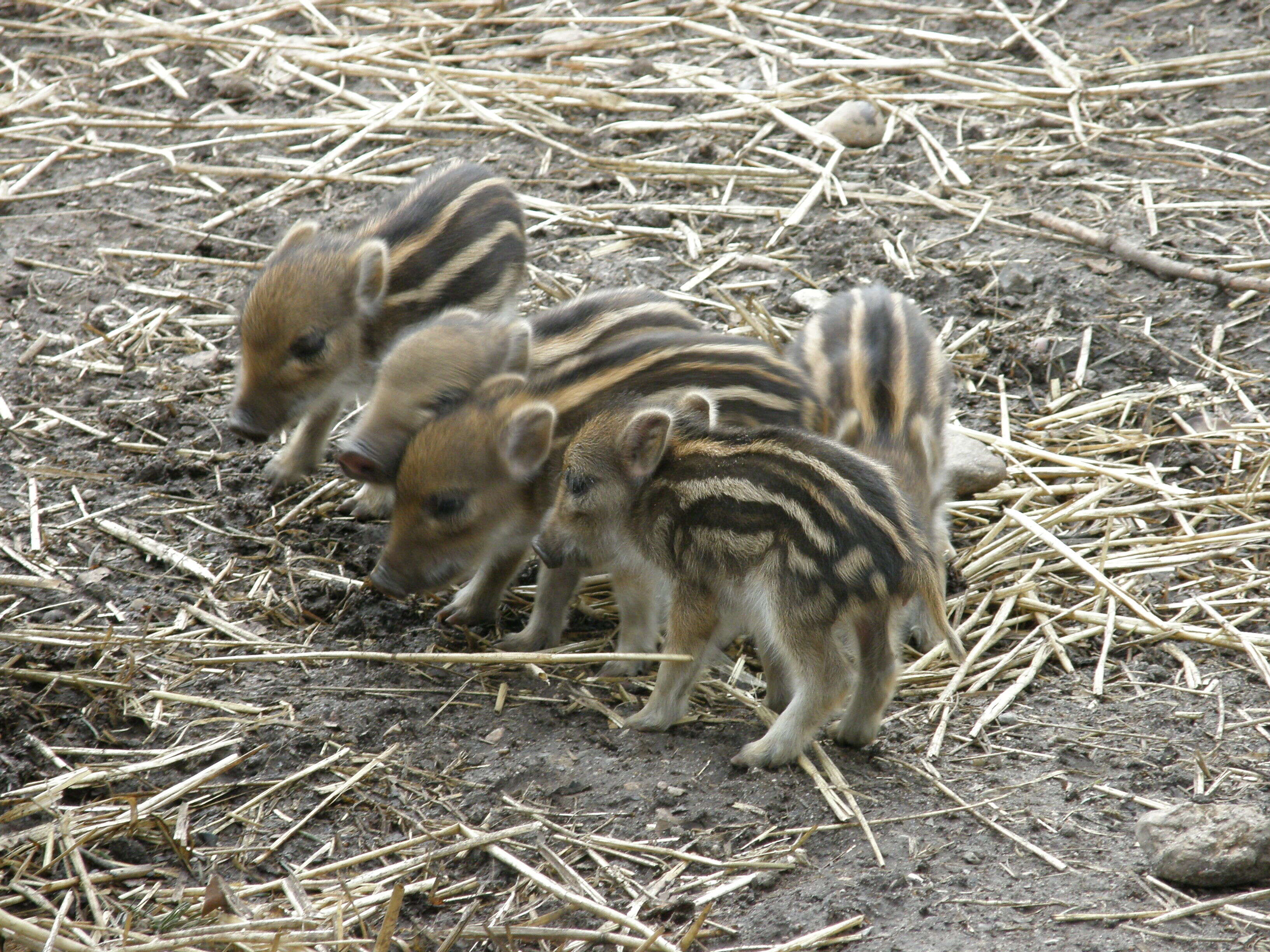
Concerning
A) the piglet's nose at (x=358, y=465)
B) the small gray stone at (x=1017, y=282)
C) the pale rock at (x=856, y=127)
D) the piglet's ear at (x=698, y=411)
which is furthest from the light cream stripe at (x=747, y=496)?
the pale rock at (x=856, y=127)

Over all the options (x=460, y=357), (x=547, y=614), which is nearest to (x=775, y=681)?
(x=547, y=614)

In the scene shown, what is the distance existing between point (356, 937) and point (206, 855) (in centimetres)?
50

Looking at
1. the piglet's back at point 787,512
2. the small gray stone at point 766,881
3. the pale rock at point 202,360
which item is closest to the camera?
the small gray stone at point 766,881

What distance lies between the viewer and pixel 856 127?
6312 mm

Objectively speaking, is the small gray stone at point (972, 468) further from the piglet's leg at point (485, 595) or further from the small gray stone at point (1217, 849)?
the small gray stone at point (1217, 849)

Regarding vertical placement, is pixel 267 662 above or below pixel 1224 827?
below

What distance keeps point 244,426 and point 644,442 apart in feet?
5.33

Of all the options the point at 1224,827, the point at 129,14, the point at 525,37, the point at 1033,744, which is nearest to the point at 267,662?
the point at 1033,744

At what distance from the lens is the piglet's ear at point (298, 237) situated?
4562 mm

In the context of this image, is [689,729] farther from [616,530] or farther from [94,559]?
[94,559]

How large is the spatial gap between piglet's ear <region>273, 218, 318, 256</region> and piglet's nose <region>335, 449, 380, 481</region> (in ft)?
3.48

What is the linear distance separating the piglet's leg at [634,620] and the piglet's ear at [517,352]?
0.77 m

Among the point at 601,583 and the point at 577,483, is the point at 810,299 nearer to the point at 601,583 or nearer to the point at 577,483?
the point at 601,583

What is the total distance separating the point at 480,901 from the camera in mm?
2785
